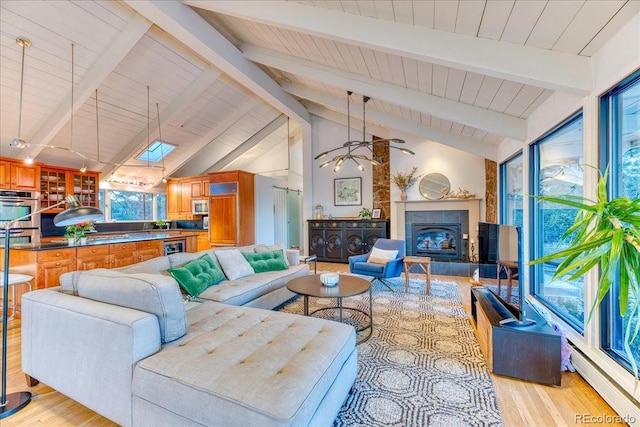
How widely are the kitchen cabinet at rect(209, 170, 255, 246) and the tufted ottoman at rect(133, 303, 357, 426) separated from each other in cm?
505

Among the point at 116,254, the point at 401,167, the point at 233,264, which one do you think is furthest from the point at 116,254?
the point at 401,167

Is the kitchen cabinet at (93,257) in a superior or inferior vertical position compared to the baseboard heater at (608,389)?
superior

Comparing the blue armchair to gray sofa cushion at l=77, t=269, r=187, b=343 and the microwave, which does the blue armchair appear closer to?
gray sofa cushion at l=77, t=269, r=187, b=343

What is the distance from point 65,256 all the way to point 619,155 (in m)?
5.71

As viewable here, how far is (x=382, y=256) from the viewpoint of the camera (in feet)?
15.0

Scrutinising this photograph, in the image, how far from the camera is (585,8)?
5.43 ft

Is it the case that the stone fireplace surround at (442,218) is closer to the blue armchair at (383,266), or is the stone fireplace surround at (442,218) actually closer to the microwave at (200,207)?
the blue armchair at (383,266)

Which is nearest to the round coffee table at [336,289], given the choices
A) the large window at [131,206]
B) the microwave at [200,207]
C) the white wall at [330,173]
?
the white wall at [330,173]

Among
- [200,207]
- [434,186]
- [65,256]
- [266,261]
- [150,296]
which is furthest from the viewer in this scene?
[200,207]

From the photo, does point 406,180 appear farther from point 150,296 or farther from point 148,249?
point 150,296

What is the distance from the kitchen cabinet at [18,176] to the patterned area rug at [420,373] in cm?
539

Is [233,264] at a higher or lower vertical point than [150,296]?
lower

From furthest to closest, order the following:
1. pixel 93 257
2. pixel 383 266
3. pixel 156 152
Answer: pixel 156 152 < pixel 383 266 < pixel 93 257

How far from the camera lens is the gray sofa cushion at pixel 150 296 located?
5.42ft
